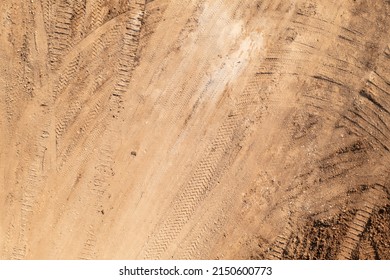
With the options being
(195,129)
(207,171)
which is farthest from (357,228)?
(195,129)

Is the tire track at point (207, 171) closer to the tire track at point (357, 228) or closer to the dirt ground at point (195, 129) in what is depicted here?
the dirt ground at point (195, 129)

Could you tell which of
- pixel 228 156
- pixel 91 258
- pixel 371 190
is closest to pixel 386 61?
pixel 371 190

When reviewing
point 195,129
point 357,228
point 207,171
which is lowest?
point 207,171

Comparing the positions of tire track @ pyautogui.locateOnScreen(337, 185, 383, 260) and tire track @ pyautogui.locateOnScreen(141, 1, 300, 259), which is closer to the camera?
tire track @ pyautogui.locateOnScreen(141, 1, 300, 259)

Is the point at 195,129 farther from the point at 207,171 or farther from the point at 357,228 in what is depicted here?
the point at 357,228

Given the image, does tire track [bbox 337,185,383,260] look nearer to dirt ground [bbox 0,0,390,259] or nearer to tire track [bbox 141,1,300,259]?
dirt ground [bbox 0,0,390,259]

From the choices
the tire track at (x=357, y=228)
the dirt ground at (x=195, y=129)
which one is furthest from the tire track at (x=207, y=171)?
the tire track at (x=357, y=228)

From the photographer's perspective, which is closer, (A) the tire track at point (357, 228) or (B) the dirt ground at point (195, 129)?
(B) the dirt ground at point (195, 129)

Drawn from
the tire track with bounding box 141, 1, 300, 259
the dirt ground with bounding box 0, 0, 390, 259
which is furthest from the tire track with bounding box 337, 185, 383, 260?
the tire track with bounding box 141, 1, 300, 259
